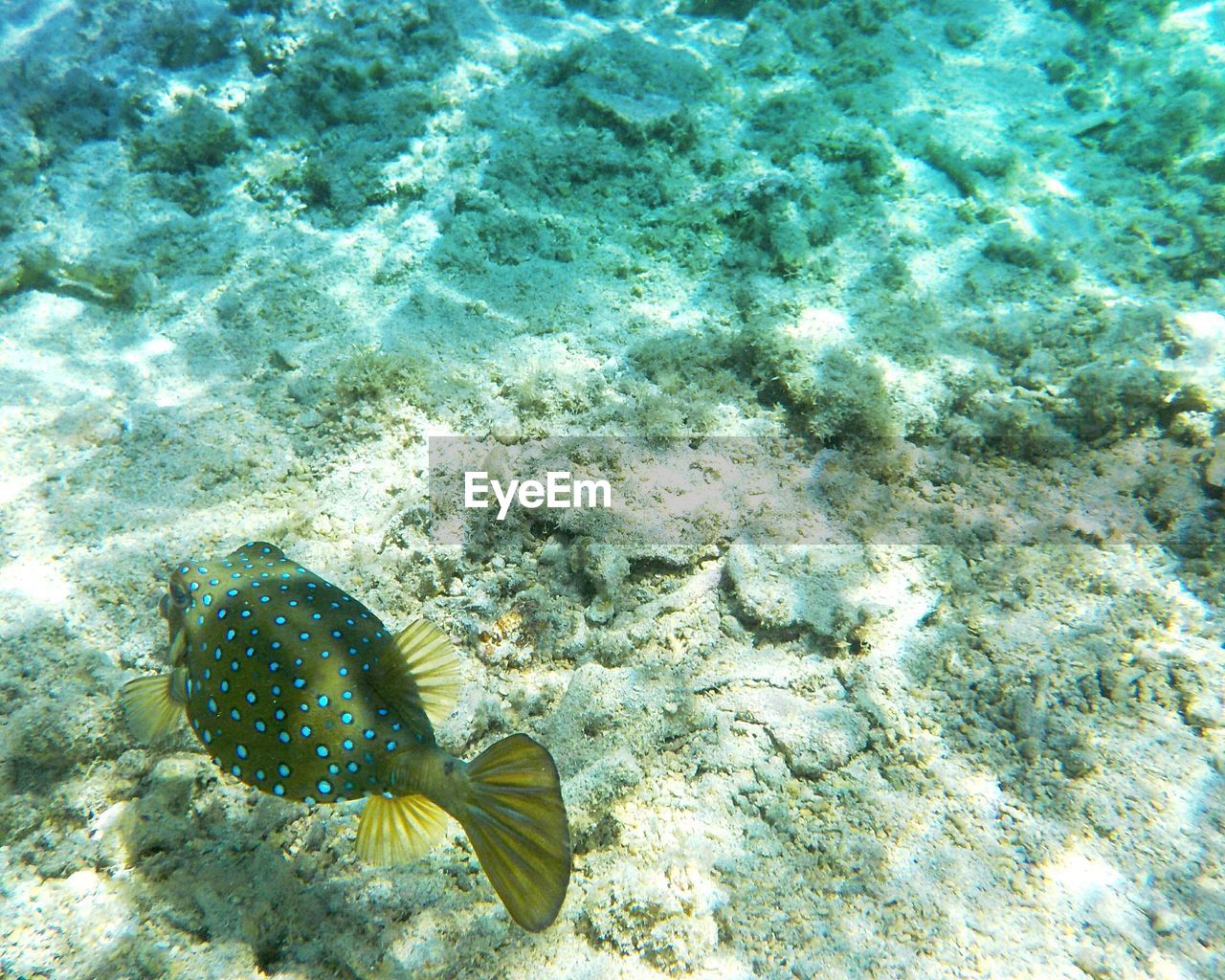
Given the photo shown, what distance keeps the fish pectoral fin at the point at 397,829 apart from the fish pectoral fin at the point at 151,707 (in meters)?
0.83

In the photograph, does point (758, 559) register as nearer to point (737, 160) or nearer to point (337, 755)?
point (337, 755)

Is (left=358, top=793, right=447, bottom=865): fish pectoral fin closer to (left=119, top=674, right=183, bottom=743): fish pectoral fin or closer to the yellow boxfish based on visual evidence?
the yellow boxfish

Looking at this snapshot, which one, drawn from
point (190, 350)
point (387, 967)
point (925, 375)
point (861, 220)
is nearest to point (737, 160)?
point (861, 220)

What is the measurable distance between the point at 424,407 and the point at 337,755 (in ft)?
7.83

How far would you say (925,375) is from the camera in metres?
4.42

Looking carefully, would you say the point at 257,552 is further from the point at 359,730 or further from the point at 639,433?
the point at 639,433

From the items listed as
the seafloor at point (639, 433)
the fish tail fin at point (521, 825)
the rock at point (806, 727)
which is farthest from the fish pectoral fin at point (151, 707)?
the rock at point (806, 727)

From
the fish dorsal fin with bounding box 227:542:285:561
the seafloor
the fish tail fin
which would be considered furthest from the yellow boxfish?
the seafloor

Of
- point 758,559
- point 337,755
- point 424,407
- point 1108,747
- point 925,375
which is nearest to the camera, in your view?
point 337,755

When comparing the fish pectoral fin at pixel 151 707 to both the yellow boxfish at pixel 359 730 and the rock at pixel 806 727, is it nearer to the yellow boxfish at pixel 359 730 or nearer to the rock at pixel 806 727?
the yellow boxfish at pixel 359 730

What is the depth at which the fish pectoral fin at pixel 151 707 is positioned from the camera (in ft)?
7.74

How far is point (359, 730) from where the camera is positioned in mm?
2088

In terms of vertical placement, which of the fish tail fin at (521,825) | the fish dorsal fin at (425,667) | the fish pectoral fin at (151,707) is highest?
the fish dorsal fin at (425,667)

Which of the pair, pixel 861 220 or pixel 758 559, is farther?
A: pixel 861 220
